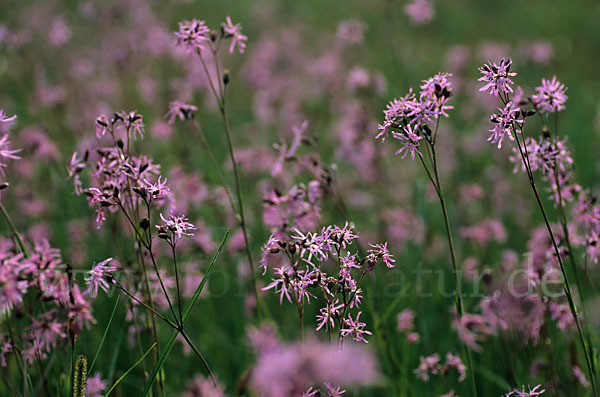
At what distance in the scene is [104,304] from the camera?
4.12m

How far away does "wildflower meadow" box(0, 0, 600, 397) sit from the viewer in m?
2.07

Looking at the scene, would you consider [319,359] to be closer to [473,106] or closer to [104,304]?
[104,304]

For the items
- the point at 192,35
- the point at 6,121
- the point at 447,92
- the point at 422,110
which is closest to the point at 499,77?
the point at 447,92

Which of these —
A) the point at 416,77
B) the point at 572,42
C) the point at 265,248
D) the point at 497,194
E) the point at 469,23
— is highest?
the point at 469,23

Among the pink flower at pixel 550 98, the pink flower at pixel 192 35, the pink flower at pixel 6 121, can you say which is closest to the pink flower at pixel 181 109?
the pink flower at pixel 192 35

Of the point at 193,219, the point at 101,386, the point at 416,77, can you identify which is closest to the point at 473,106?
the point at 416,77

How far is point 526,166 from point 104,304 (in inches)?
134

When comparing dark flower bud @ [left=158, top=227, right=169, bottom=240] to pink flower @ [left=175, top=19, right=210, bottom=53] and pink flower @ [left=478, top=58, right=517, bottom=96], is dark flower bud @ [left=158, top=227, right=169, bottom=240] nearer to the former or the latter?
pink flower @ [left=175, top=19, right=210, bottom=53]

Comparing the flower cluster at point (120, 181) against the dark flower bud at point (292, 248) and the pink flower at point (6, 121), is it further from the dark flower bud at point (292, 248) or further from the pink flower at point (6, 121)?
the dark flower bud at point (292, 248)

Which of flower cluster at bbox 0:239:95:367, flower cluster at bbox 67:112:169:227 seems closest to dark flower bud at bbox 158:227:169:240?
flower cluster at bbox 67:112:169:227

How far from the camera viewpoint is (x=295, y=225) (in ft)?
9.55

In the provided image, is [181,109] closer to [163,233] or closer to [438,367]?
[163,233]

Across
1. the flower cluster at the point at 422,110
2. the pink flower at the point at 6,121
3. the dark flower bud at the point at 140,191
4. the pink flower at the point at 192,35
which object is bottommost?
the dark flower bud at the point at 140,191

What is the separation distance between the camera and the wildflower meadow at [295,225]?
6.78 feet
